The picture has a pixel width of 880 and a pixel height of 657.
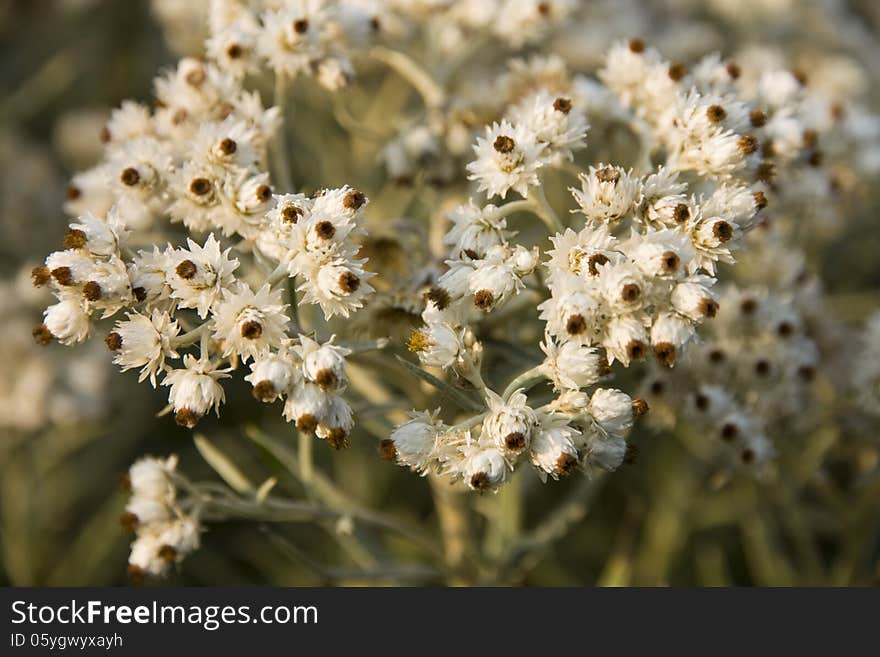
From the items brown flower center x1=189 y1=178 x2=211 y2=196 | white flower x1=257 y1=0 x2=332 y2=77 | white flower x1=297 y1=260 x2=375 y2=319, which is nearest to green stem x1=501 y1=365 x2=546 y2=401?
white flower x1=297 y1=260 x2=375 y2=319

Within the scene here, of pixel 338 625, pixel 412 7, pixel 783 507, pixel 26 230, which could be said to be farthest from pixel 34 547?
pixel 783 507

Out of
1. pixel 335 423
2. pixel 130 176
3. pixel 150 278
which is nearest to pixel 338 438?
pixel 335 423

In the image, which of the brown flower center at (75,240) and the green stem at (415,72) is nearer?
the brown flower center at (75,240)

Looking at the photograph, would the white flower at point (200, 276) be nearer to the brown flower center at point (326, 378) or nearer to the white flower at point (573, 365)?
the brown flower center at point (326, 378)

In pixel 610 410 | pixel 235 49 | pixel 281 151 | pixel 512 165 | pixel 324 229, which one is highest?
pixel 235 49

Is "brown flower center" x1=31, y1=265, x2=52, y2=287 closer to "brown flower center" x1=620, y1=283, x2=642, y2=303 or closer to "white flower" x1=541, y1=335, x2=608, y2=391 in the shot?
"white flower" x1=541, y1=335, x2=608, y2=391

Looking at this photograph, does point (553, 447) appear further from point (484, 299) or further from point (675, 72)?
point (675, 72)

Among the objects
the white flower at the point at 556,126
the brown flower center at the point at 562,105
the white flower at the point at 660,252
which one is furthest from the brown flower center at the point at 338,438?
the brown flower center at the point at 562,105
